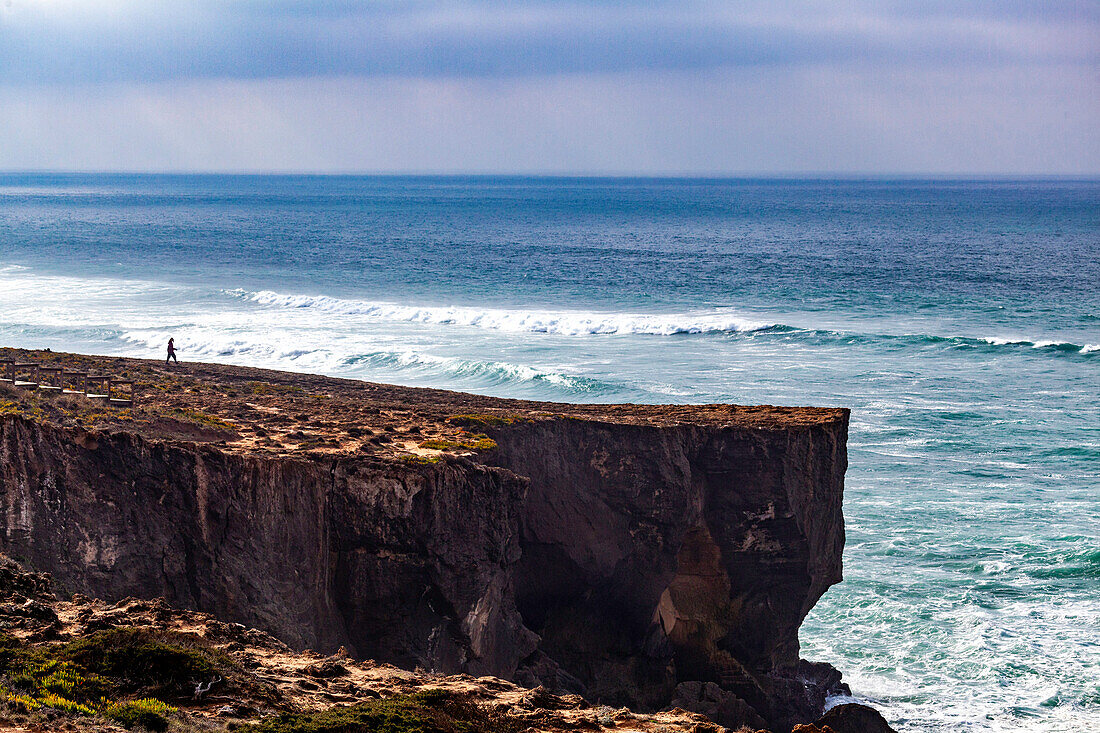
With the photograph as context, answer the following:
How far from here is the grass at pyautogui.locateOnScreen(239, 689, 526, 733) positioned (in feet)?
43.8

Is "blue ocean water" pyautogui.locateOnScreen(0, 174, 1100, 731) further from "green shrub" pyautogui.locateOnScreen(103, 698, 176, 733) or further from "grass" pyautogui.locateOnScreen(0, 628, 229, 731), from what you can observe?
"green shrub" pyautogui.locateOnScreen(103, 698, 176, 733)

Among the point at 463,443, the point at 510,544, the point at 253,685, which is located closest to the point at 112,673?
the point at 253,685

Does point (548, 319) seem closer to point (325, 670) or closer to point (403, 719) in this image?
point (325, 670)

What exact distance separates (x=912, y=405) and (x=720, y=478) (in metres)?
30.8

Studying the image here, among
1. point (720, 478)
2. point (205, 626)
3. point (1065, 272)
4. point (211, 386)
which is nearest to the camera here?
point (205, 626)

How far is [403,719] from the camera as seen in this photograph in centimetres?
1392

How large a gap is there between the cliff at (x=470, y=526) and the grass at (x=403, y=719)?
20.4ft

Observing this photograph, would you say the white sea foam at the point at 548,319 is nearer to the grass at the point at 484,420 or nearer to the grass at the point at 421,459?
the grass at the point at 484,420

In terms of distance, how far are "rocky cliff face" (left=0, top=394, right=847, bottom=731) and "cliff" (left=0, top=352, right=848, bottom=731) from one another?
44mm

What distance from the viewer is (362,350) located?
217 feet

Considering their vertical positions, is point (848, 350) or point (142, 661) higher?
point (142, 661)

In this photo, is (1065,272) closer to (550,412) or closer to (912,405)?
(912,405)

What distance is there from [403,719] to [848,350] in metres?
57.7

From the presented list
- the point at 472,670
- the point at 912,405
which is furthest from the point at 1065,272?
the point at 472,670
